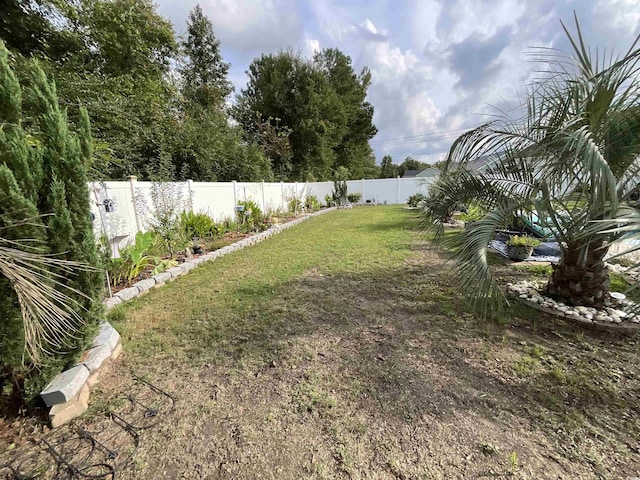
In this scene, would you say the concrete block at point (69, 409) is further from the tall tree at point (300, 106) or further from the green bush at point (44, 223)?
the tall tree at point (300, 106)

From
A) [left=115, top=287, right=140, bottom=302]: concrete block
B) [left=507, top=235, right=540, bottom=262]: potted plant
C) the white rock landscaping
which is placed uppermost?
[left=507, top=235, right=540, bottom=262]: potted plant

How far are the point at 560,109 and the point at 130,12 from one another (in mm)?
10953

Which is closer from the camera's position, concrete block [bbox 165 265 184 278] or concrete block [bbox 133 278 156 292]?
concrete block [bbox 133 278 156 292]

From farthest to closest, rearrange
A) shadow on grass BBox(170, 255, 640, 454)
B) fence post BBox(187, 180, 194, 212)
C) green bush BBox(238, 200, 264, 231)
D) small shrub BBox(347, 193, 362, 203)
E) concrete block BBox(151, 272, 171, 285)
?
small shrub BBox(347, 193, 362, 203)
green bush BBox(238, 200, 264, 231)
fence post BBox(187, 180, 194, 212)
concrete block BBox(151, 272, 171, 285)
shadow on grass BBox(170, 255, 640, 454)

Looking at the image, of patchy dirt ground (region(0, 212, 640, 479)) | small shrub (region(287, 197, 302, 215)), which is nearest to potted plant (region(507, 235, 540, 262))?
patchy dirt ground (region(0, 212, 640, 479))

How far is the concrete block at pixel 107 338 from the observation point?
2222 mm

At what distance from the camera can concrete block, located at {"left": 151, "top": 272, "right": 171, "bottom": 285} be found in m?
4.21

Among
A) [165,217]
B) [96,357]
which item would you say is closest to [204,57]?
[165,217]

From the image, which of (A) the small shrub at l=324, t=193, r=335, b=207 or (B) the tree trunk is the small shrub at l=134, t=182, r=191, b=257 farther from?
(A) the small shrub at l=324, t=193, r=335, b=207

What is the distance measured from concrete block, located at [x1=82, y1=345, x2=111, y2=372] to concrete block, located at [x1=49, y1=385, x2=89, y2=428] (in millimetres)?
148

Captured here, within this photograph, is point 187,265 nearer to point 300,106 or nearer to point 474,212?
point 474,212

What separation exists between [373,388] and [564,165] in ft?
8.05

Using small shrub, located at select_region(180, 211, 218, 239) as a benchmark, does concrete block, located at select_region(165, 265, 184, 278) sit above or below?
below

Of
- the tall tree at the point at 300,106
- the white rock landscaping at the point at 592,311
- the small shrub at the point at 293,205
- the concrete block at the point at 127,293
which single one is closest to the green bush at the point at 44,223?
the concrete block at the point at 127,293
